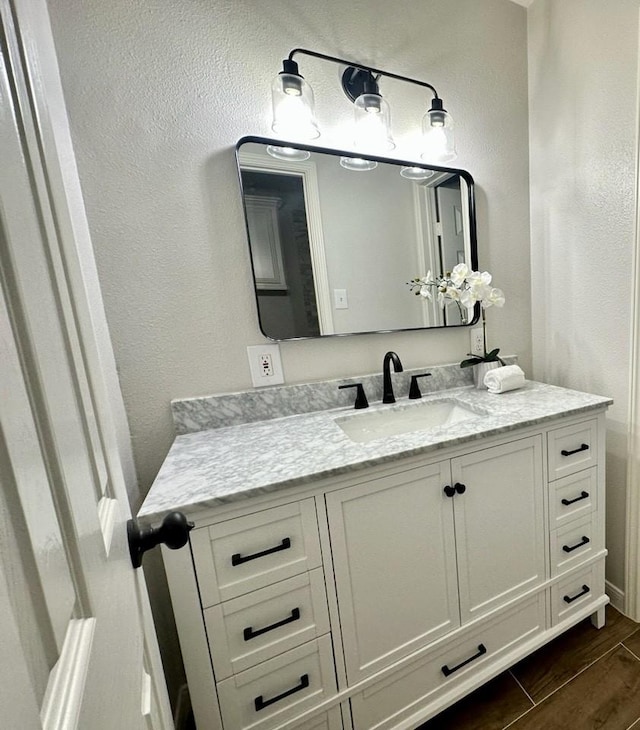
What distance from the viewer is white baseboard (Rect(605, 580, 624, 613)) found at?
131 cm

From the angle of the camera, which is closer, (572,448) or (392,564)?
(392,564)

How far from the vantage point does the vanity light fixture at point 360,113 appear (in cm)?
103

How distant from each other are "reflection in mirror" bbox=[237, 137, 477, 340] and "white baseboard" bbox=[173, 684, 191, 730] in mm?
1175

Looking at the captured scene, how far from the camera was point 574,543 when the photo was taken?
45.1 inches

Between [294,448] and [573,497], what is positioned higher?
[294,448]

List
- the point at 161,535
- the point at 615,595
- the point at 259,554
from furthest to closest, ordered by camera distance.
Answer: the point at 615,595 < the point at 259,554 < the point at 161,535

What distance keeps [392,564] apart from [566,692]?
2.69 feet

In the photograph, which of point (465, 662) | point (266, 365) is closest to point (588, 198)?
point (266, 365)

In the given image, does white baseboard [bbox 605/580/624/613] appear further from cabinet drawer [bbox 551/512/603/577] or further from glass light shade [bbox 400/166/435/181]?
glass light shade [bbox 400/166/435/181]

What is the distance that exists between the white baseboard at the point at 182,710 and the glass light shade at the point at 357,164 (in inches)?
73.5

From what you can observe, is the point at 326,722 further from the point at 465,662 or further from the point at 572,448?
the point at 572,448

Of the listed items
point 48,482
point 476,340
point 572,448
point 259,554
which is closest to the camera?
point 48,482

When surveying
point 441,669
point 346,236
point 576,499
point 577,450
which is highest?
point 346,236

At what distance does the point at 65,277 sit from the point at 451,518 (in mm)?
1019
